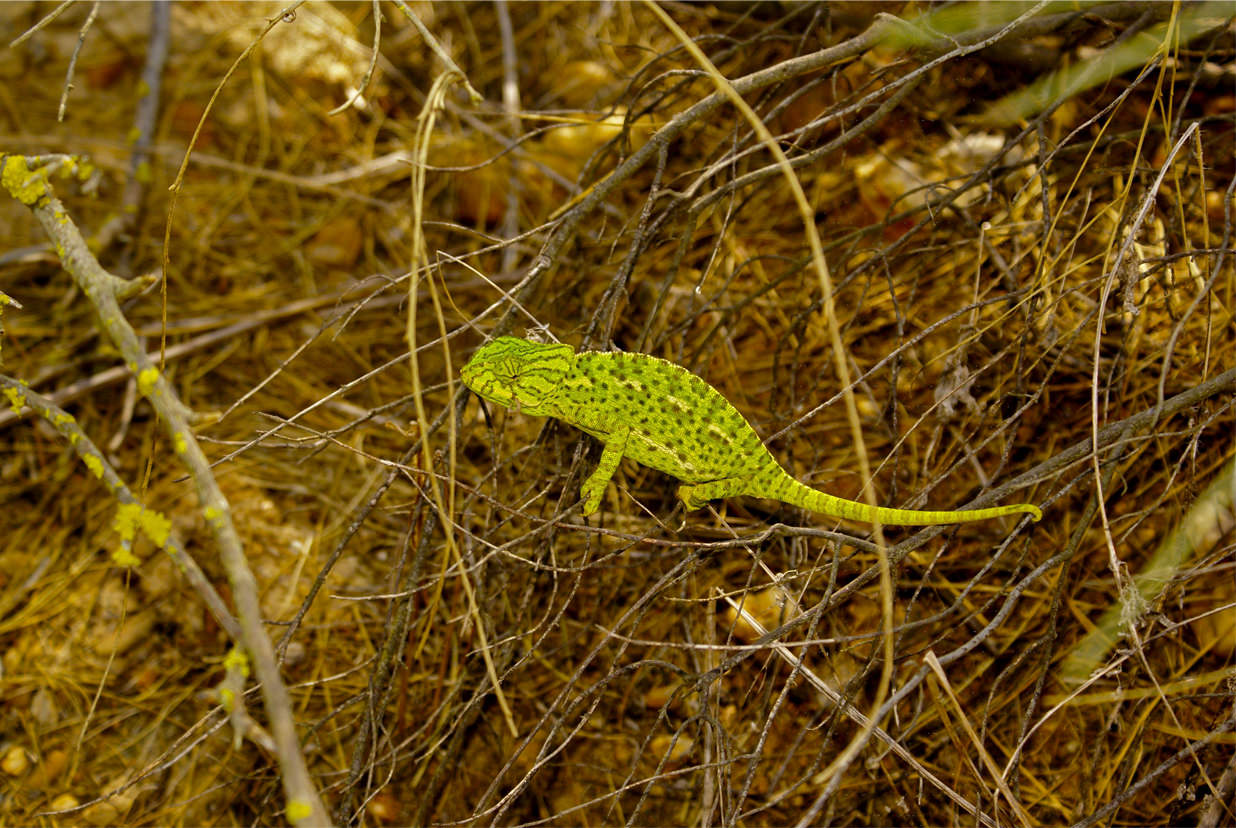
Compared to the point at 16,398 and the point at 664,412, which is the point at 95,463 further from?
the point at 664,412

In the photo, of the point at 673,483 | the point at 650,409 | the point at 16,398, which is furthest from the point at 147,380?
the point at 673,483

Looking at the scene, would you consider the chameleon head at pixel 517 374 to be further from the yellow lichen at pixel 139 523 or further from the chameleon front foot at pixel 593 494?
the yellow lichen at pixel 139 523

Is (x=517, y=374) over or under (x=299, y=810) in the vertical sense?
over

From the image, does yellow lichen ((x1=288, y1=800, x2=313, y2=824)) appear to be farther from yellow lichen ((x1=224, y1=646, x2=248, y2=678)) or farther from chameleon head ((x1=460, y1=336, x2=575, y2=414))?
chameleon head ((x1=460, y1=336, x2=575, y2=414))

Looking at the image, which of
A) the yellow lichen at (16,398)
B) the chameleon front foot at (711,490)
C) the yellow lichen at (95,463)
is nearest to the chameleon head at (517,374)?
the chameleon front foot at (711,490)

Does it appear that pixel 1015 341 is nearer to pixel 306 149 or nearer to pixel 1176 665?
pixel 1176 665

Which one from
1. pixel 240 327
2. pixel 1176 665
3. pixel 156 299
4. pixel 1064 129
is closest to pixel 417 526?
pixel 240 327

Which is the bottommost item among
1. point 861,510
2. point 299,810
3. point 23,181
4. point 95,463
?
A: point 861,510
